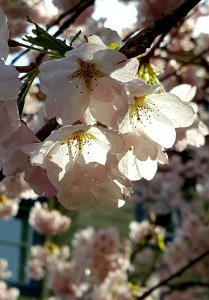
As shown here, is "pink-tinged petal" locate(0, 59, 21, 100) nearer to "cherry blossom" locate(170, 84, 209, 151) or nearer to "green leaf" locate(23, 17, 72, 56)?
"green leaf" locate(23, 17, 72, 56)

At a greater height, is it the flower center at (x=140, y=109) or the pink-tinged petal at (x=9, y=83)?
the pink-tinged petal at (x=9, y=83)

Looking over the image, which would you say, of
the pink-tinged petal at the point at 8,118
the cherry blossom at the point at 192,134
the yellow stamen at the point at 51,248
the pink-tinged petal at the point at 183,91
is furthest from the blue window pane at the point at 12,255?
the pink-tinged petal at the point at 8,118

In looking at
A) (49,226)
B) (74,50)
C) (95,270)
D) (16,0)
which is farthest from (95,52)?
(49,226)

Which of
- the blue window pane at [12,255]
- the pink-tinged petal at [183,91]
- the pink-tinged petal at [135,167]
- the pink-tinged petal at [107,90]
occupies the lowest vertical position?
the blue window pane at [12,255]

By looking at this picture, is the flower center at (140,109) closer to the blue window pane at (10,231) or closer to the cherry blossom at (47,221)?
the cherry blossom at (47,221)

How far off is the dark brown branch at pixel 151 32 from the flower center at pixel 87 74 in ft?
0.33

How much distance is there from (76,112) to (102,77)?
3.2 inches

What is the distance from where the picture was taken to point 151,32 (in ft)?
3.80

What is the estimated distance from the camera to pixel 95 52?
3.23 ft

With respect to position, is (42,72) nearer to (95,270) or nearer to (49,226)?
(95,270)

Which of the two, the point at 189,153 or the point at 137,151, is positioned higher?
the point at 137,151

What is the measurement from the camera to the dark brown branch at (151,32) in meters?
1.09

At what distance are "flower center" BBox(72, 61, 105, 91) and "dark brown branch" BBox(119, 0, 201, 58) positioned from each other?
10cm

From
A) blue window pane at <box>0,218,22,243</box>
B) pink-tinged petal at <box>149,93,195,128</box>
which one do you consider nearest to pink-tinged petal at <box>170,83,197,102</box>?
pink-tinged petal at <box>149,93,195,128</box>
